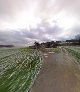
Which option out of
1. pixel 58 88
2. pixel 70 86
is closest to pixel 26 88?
pixel 58 88

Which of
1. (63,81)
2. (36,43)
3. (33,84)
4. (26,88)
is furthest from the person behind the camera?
(36,43)

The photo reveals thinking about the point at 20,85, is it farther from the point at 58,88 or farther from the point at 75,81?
the point at 75,81

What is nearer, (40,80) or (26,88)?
(26,88)

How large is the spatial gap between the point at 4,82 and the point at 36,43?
135081mm

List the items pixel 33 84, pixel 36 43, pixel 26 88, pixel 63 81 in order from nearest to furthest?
1. pixel 26 88
2. pixel 33 84
3. pixel 63 81
4. pixel 36 43

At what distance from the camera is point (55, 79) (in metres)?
25.7

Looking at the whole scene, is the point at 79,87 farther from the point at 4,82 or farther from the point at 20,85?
the point at 4,82

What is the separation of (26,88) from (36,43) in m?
138

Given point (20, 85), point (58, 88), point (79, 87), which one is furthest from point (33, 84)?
point (79, 87)

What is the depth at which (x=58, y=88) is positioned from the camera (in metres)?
21.2

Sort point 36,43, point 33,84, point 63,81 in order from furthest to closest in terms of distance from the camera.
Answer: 1. point 36,43
2. point 63,81
3. point 33,84

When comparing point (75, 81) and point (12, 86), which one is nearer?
point (12, 86)

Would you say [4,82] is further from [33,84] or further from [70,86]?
[70,86]

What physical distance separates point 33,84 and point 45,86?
1451 millimetres
